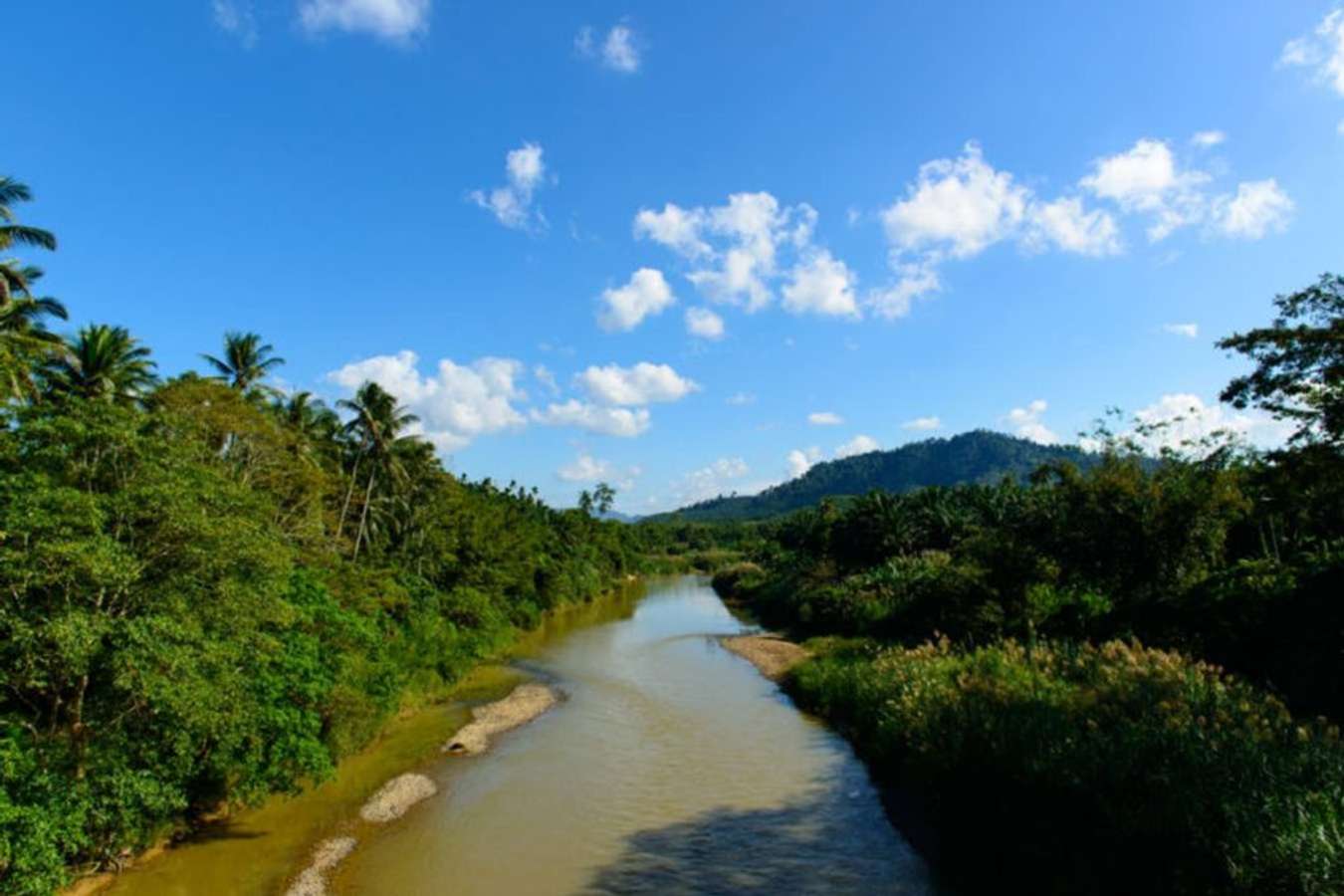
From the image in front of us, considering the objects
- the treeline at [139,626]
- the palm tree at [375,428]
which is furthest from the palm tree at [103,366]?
the palm tree at [375,428]

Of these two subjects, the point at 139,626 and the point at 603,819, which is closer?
the point at 139,626

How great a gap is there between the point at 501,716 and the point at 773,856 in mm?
18112

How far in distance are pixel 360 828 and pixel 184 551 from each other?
955 cm

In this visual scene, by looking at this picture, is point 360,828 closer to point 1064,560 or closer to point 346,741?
point 346,741

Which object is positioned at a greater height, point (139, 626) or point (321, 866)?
point (139, 626)

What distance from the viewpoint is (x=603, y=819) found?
21.1 metres

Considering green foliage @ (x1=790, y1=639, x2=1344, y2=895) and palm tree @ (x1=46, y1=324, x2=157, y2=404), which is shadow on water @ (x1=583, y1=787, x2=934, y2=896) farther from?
palm tree @ (x1=46, y1=324, x2=157, y2=404)

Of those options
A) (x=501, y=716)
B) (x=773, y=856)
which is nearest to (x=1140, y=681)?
(x=773, y=856)

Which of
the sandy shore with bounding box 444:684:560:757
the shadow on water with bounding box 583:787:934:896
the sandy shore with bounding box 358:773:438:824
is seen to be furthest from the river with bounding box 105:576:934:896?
the sandy shore with bounding box 444:684:560:757

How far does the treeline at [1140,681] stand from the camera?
11656 millimetres

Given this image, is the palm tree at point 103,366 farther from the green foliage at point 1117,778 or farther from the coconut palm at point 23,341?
the green foliage at point 1117,778

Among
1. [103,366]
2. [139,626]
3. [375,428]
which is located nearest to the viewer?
[139,626]

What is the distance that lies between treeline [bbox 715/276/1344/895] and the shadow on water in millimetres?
1219

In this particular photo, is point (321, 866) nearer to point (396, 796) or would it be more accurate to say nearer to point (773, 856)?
→ point (396, 796)
